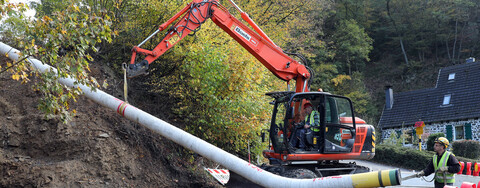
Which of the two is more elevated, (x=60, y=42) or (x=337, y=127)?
(x=60, y=42)

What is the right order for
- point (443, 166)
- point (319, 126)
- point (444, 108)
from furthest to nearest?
point (444, 108)
point (319, 126)
point (443, 166)

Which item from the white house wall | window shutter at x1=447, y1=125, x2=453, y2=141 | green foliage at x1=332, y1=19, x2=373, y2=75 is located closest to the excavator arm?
the white house wall

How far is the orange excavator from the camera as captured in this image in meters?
9.84

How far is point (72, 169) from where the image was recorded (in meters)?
9.46

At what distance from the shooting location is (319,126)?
32.4 feet

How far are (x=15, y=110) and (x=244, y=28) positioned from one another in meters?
5.66

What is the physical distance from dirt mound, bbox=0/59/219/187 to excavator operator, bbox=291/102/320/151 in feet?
9.41

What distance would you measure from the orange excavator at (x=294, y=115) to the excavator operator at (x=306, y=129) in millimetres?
50

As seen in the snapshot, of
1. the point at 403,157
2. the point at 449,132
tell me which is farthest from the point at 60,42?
the point at 449,132

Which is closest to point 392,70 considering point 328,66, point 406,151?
point 328,66

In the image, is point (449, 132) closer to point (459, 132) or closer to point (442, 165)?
point (459, 132)

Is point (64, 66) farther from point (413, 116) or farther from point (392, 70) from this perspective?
point (392, 70)

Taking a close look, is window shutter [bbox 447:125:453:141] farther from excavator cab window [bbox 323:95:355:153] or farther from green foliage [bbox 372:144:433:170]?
excavator cab window [bbox 323:95:355:153]

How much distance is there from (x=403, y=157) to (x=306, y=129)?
551 inches
